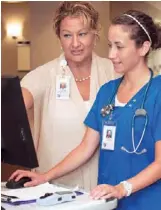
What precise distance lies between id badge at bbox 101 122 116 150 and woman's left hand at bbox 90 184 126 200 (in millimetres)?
319

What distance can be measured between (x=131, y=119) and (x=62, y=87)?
0.56m

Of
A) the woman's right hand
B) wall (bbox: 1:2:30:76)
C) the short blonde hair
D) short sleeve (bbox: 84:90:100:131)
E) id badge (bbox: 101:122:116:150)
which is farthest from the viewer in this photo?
wall (bbox: 1:2:30:76)

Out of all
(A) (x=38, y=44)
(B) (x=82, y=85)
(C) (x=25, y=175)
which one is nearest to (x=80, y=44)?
(B) (x=82, y=85)

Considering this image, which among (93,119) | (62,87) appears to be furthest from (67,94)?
(93,119)

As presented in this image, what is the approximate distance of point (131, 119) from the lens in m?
1.79

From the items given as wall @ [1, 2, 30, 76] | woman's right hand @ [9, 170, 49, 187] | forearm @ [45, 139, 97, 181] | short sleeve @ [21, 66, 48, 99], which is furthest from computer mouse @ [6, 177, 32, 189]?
wall @ [1, 2, 30, 76]

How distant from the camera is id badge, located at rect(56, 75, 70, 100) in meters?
2.24

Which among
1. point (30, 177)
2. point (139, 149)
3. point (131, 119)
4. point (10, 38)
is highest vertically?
point (10, 38)

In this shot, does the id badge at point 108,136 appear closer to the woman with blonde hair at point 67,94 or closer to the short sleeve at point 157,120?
the short sleeve at point 157,120

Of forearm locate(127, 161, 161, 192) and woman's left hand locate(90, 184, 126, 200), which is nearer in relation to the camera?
woman's left hand locate(90, 184, 126, 200)

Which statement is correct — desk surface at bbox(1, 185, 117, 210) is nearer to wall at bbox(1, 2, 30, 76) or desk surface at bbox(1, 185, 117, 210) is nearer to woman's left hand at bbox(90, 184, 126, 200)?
woman's left hand at bbox(90, 184, 126, 200)

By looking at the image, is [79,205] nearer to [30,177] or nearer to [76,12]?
[30,177]

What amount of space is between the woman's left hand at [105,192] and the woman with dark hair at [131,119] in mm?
212

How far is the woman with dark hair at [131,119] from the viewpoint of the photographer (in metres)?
1.77
